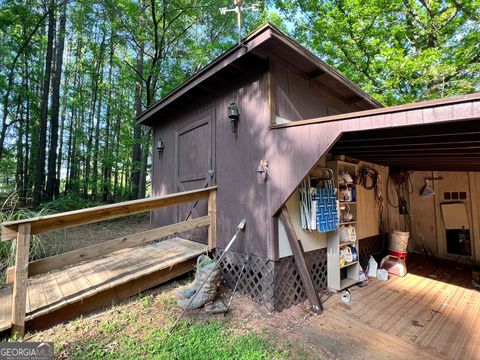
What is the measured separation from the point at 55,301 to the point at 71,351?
0.65 m

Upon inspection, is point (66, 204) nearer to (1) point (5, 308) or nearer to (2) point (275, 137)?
(1) point (5, 308)

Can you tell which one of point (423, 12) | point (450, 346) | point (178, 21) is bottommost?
point (450, 346)

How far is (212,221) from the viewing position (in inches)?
156

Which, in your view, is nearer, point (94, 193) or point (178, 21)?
point (178, 21)

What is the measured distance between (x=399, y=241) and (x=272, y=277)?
3.25 metres

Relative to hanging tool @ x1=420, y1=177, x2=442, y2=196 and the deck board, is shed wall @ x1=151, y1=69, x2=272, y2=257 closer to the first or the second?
the deck board

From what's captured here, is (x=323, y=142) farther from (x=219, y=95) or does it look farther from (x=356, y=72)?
(x=356, y=72)

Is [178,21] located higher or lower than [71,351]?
higher

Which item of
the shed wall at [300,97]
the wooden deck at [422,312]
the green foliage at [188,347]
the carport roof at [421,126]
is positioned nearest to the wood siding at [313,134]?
the carport roof at [421,126]

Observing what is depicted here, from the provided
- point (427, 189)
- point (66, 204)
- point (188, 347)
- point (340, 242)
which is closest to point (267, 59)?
point (340, 242)

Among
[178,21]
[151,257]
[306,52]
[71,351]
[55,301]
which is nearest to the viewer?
[71,351]

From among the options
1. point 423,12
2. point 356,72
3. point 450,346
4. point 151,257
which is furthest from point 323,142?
point 423,12

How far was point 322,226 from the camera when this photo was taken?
337 cm

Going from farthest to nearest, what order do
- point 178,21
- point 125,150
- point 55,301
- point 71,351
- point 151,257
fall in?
point 125,150 → point 178,21 → point 151,257 → point 55,301 → point 71,351
